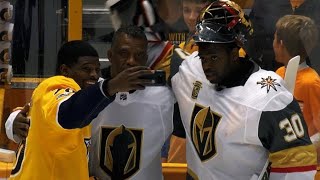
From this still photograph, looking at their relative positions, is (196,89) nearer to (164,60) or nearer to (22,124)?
(164,60)

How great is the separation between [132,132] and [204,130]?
1.07 feet

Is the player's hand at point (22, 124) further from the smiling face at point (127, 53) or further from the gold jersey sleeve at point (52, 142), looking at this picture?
the smiling face at point (127, 53)

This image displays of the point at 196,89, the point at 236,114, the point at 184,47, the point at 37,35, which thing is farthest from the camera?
the point at 37,35

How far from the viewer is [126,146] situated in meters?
2.78

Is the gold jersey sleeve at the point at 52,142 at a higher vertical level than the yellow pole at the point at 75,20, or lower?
lower

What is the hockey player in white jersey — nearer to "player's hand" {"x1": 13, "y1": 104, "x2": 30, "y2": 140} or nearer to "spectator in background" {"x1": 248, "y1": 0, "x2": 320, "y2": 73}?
"player's hand" {"x1": 13, "y1": 104, "x2": 30, "y2": 140}

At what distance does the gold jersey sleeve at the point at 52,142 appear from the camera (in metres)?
2.41

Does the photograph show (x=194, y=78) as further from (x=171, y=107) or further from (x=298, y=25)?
(x=298, y=25)

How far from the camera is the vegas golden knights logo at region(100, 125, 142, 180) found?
109 inches

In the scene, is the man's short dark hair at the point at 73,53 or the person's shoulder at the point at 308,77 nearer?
the man's short dark hair at the point at 73,53

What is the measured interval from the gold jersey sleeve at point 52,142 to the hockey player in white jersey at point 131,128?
194 millimetres

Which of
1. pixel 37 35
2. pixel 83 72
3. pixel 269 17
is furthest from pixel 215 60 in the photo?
pixel 37 35

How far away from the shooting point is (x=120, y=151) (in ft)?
9.13

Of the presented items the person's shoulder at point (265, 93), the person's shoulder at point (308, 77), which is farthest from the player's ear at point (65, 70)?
the person's shoulder at point (308, 77)
